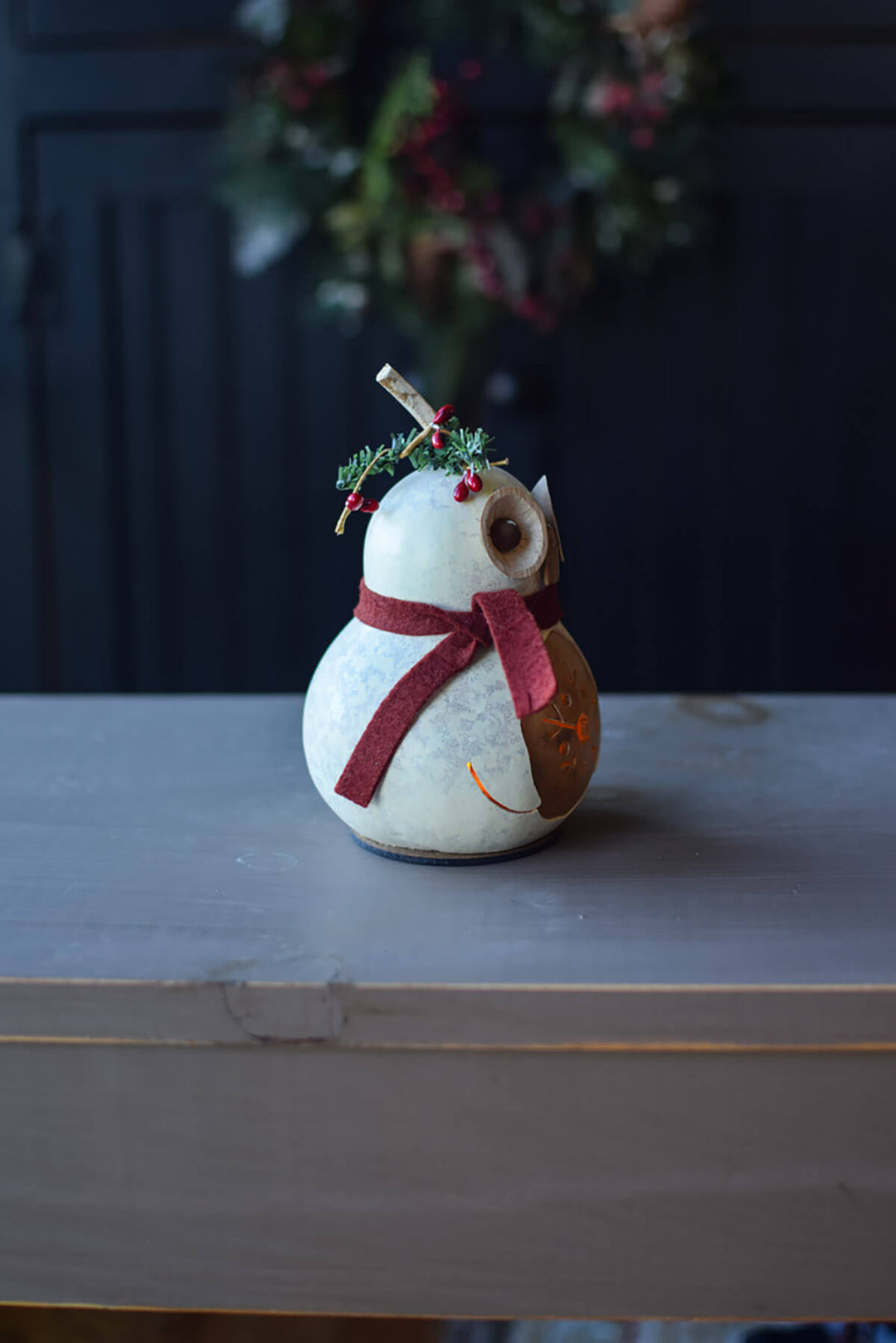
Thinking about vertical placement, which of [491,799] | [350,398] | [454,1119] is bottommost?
[454,1119]

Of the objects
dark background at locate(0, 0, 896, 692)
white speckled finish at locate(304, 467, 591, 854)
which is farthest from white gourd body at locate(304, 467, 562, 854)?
dark background at locate(0, 0, 896, 692)

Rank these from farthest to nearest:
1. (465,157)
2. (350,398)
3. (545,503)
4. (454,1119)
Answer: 1. (350,398)
2. (465,157)
3. (545,503)
4. (454,1119)

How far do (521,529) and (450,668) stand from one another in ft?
0.27

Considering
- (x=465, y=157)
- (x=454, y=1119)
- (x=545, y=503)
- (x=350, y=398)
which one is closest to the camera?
(x=454, y=1119)

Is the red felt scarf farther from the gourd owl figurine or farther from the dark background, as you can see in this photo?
the dark background

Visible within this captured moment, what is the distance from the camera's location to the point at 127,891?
0.63 metres

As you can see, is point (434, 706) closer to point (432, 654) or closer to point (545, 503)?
point (432, 654)

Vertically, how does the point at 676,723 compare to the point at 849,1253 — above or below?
above

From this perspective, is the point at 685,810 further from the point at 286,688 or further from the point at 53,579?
the point at 53,579

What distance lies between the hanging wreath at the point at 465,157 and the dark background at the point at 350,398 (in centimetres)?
7

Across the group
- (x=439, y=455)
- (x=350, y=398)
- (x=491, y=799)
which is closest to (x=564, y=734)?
(x=491, y=799)

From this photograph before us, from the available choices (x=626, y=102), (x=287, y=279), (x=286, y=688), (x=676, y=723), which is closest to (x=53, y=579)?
(x=286, y=688)

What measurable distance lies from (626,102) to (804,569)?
0.77m

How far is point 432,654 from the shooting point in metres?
0.61
